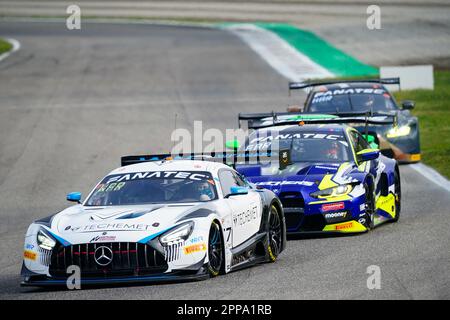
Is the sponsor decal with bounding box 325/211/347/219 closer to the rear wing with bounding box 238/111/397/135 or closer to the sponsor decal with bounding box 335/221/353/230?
the sponsor decal with bounding box 335/221/353/230

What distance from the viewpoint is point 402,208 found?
54.3 ft

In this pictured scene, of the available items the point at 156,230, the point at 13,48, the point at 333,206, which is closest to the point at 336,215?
the point at 333,206

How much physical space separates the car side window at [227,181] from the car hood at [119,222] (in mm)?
745

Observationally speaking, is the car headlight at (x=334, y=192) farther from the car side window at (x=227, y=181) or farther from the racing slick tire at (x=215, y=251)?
the racing slick tire at (x=215, y=251)

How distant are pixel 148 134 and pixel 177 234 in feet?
53.8

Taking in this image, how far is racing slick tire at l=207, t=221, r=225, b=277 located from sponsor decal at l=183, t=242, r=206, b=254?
0.55 feet

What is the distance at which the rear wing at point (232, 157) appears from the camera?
1288 cm

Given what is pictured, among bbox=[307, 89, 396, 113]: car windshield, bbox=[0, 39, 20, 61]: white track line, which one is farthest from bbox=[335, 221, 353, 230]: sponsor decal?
bbox=[0, 39, 20, 61]: white track line

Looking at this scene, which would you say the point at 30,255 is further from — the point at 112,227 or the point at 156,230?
the point at 156,230

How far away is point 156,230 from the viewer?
10.3 metres

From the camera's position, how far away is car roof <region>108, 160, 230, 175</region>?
471 inches

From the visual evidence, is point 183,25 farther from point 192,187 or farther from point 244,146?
point 192,187
